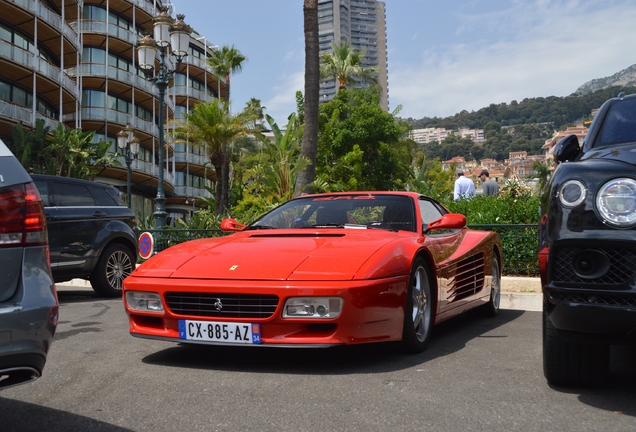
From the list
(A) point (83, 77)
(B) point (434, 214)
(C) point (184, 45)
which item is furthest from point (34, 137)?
(B) point (434, 214)

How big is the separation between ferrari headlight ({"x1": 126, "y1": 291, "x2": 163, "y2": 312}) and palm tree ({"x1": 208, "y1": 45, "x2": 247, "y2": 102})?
175 ft

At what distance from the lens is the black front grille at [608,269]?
119 inches

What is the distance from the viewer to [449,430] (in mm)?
3004

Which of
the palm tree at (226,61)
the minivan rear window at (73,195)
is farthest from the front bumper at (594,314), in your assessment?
the palm tree at (226,61)

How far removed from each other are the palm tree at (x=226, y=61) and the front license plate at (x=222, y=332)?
5367 centimetres

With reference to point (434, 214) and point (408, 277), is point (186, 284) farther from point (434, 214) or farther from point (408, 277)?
point (434, 214)

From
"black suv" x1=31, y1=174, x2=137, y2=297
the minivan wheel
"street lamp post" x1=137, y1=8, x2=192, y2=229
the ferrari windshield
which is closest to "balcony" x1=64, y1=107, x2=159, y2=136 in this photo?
"street lamp post" x1=137, y1=8, x2=192, y2=229

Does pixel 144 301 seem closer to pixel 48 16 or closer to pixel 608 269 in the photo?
pixel 608 269

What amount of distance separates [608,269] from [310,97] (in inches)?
490

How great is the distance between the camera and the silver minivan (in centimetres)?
253

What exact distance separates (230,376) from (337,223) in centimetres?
188

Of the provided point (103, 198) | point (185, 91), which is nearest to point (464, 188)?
point (103, 198)

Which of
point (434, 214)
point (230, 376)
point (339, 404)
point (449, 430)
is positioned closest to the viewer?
point (449, 430)

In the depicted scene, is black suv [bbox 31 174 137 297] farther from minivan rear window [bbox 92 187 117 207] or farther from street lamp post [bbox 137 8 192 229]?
street lamp post [bbox 137 8 192 229]
